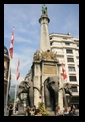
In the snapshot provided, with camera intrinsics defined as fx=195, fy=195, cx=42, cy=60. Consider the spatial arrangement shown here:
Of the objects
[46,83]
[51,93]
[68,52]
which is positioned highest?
[68,52]

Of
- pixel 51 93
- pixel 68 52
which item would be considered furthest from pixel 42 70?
pixel 68 52

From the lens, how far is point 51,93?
14867 mm

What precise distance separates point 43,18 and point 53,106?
10.7 meters

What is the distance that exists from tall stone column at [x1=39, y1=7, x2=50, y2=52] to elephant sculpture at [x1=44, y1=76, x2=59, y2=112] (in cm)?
498

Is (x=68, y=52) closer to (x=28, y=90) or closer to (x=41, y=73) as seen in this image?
(x=41, y=73)

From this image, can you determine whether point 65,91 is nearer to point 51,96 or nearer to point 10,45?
point 51,96

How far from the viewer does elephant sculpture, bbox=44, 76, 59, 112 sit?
47.5 ft

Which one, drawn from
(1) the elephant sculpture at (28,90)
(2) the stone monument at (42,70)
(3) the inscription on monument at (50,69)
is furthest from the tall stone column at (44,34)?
(1) the elephant sculpture at (28,90)

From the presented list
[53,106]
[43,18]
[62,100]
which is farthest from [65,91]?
[43,18]

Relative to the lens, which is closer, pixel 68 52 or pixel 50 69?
pixel 50 69

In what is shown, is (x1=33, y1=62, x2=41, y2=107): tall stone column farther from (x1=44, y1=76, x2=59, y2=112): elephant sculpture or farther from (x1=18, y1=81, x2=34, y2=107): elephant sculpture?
(x1=44, y1=76, x2=59, y2=112): elephant sculpture

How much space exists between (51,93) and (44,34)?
764 centimetres

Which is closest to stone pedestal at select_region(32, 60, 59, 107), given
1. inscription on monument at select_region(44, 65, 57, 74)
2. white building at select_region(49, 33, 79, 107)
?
inscription on monument at select_region(44, 65, 57, 74)

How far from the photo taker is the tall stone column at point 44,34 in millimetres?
19352
